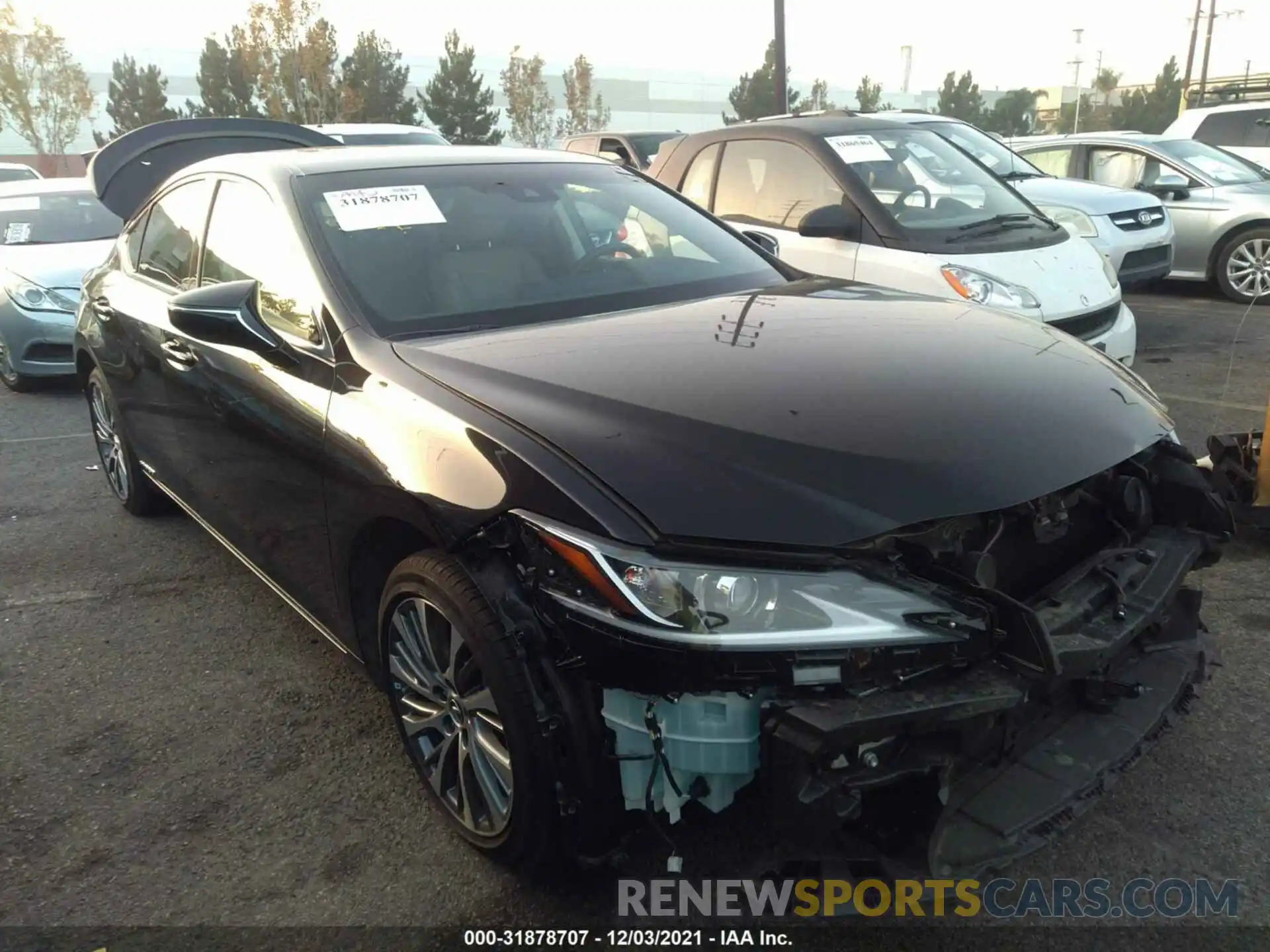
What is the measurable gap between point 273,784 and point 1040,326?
253cm

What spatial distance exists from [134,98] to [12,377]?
37161mm

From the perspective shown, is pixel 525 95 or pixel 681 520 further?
pixel 525 95

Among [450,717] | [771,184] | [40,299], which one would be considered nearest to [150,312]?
[450,717]

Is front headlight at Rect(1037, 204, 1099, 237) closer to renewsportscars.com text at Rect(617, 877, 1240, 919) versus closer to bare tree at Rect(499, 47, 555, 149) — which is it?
renewsportscars.com text at Rect(617, 877, 1240, 919)

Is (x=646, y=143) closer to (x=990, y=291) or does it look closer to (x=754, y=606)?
(x=990, y=291)

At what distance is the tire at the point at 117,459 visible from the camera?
15.4ft

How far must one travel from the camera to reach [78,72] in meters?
35.9

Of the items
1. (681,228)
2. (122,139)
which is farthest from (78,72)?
(681,228)

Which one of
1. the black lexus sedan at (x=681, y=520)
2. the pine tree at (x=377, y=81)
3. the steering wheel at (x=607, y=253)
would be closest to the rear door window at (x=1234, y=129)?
the steering wheel at (x=607, y=253)

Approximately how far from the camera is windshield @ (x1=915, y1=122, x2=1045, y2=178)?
287 inches

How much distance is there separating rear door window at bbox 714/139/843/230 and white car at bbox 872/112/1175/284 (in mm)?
1926

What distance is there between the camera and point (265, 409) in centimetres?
296

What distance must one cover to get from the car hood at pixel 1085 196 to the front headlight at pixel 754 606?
734 cm

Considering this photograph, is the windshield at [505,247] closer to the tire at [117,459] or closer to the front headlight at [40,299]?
the tire at [117,459]
